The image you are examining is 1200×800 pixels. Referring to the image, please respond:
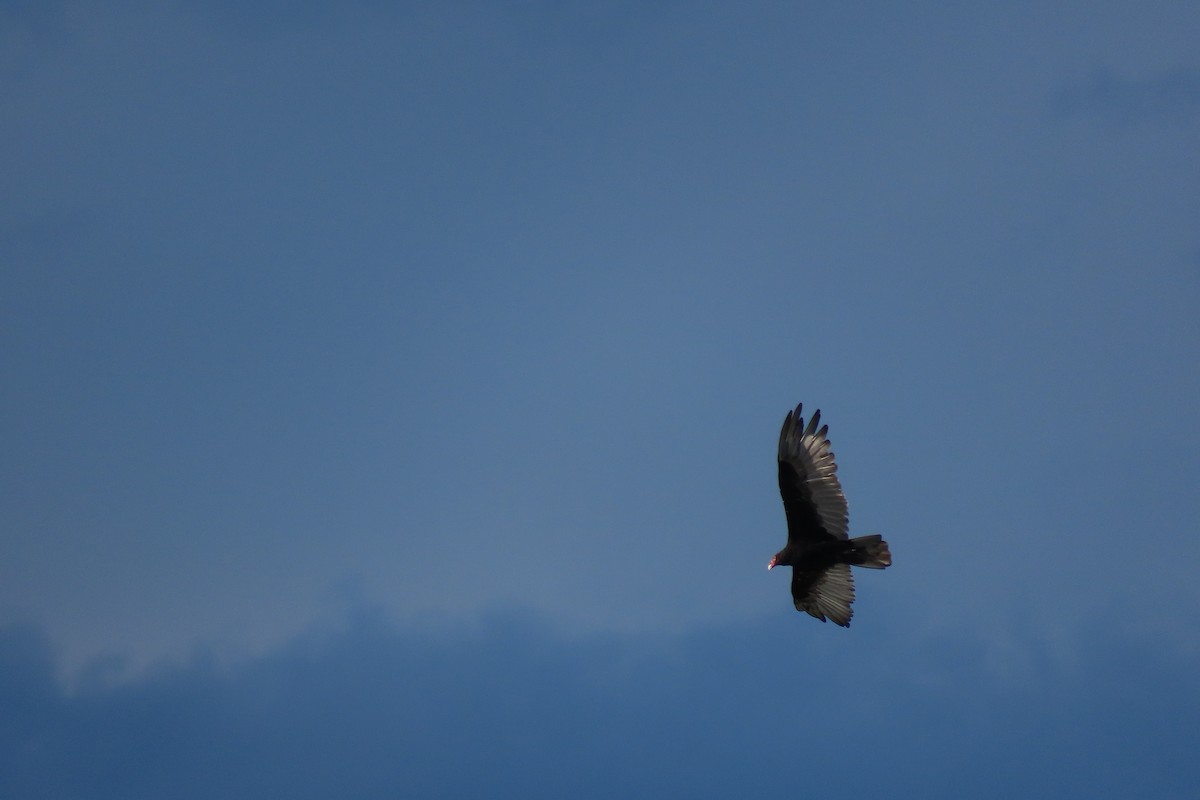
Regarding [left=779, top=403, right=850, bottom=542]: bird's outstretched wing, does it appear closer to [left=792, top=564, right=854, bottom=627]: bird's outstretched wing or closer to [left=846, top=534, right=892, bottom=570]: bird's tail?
[left=846, top=534, right=892, bottom=570]: bird's tail

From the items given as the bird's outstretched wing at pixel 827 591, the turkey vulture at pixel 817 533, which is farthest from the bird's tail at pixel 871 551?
the bird's outstretched wing at pixel 827 591

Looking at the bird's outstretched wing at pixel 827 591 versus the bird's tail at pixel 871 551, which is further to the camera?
the bird's outstretched wing at pixel 827 591

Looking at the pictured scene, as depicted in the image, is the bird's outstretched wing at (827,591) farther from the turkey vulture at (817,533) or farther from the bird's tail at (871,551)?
the bird's tail at (871,551)

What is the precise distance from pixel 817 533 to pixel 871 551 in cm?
123

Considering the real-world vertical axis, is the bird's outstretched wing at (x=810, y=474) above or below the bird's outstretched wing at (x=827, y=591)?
above

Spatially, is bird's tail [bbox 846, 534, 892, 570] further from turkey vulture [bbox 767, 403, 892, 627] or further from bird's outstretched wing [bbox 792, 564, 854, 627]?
bird's outstretched wing [bbox 792, 564, 854, 627]

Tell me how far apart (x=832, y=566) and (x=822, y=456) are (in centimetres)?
306

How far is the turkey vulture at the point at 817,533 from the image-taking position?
29203mm

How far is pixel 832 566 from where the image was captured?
30828 millimetres

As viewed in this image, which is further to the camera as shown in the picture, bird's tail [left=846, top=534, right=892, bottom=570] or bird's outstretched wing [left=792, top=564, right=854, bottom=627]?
bird's outstretched wing [left=792, top=564, right=854, bottom=627]

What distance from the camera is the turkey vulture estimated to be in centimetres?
2920

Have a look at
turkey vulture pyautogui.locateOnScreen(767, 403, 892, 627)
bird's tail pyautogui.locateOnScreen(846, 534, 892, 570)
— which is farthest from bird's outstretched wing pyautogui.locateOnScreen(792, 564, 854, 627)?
bird's tail pyautogui.locateOnScreen(846, 534, 892, 570)

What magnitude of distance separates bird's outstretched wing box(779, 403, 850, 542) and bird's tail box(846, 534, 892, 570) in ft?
1.45

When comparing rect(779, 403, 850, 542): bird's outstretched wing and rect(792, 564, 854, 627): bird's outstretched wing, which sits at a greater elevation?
rect(779, 403, 850, 542): bird's outstretched wing
